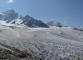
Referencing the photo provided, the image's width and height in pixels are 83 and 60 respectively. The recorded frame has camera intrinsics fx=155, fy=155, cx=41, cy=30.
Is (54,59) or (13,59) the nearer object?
(13,59)

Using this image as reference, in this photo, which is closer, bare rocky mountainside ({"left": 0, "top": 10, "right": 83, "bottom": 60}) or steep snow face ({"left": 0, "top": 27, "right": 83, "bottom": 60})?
bare rocky mountainside ({"left": 0, "top": 10, "right": 83, "bottom": 60})

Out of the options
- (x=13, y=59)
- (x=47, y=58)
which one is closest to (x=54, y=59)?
(x=47, y=58)

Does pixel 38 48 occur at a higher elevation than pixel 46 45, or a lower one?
lower

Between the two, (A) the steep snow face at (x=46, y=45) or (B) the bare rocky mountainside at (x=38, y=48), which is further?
(A) the steep snow face at (x=46, y=45)

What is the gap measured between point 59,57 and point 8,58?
130ft

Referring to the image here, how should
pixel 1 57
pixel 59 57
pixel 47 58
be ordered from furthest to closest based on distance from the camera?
pixel 59 57
pixel 47 58
pixel 1 57

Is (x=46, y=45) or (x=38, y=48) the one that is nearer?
(x=38, y=48)

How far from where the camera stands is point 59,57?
190ft

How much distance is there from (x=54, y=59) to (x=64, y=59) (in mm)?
4166

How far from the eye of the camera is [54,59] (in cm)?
5438

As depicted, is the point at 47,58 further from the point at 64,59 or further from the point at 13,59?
the point at 13,59

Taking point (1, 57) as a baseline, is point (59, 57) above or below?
below

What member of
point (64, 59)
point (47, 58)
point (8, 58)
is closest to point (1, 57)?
point (8, 58)

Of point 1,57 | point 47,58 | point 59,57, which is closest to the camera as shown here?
point 1,57
